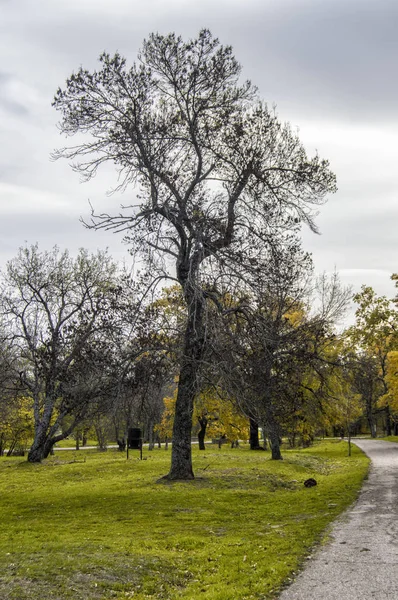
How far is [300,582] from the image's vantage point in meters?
6.76

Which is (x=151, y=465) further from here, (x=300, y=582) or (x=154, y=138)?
(x=300, y=582)

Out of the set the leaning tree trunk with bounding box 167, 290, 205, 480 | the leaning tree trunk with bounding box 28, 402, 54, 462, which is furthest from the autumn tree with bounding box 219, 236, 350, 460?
the leaning tree trunk with bounding box 28, 402, 54, 462

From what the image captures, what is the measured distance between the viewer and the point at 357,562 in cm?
750

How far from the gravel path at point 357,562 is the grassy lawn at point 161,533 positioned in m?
0.34

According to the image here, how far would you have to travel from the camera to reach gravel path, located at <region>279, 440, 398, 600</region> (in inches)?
246

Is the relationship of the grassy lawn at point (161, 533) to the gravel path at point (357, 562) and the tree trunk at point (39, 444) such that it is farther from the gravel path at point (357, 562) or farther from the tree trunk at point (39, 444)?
the tree trunk at point (39, 444)

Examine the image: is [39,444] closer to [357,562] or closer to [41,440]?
[41,440]

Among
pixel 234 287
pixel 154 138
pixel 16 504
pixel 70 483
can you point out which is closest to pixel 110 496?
pixel 16 504

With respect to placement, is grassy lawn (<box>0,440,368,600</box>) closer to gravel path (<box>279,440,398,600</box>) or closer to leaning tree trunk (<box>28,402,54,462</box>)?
gravel path (<box>279,440,398,600</box>)

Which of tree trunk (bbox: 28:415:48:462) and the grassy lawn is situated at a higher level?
tree trunk (bbox: 28:415:48:462)

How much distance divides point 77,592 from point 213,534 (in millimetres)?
4363

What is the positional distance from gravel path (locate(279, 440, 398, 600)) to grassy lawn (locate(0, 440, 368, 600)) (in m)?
0.34

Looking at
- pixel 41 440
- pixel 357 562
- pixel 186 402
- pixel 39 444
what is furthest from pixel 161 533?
pixel 41 440

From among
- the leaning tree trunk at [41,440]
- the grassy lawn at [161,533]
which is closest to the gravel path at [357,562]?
the grassy lawn at [161,533]
